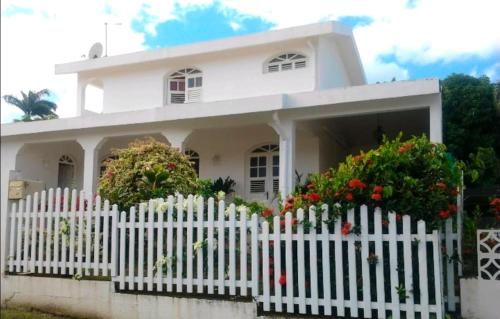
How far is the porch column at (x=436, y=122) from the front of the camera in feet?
29.6

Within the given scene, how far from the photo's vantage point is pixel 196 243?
5.52 meters

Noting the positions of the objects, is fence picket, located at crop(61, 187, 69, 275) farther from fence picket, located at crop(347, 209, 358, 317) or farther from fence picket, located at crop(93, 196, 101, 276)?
fence picket, located at crop(347, 209, 358, 317)

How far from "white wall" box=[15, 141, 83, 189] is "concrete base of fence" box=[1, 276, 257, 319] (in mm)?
8480

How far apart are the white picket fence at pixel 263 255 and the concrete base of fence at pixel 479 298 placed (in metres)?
0.16

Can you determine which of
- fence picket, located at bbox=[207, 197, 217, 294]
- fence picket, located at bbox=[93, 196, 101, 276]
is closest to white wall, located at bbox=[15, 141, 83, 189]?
fence picket, located at bbox=[93, 196, 101, 276]

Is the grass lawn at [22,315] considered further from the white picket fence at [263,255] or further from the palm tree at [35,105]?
the palm tree at [35,105]

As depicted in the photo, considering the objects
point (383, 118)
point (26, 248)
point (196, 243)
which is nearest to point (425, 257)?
point (196, 243)

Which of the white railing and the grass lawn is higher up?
the white railing

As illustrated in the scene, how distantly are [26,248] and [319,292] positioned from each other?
155 inches

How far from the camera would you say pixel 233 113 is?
10.7 meters

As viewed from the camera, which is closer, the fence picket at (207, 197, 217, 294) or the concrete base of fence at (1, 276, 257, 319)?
the concrete base of fence at (1, 276, 257, 319)

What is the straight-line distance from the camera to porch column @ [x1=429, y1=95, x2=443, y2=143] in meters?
9.01

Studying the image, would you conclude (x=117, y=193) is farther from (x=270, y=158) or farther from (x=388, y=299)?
(x=270, y=158)

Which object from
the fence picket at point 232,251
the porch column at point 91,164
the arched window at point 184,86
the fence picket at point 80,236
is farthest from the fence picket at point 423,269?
→ the arched window at point 184,86
